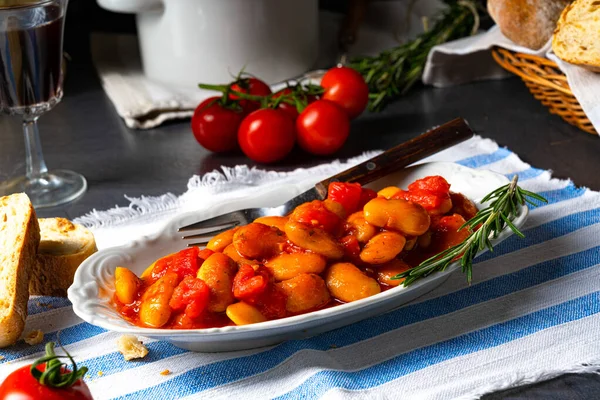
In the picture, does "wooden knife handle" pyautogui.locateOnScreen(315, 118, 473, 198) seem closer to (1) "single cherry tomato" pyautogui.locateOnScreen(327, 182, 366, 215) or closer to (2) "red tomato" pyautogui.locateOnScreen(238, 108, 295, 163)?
(1) "single cherry tomato" pyautogui.locateOnScreen(327, 182, 366, 215)

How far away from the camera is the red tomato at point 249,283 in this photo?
134 centimetres

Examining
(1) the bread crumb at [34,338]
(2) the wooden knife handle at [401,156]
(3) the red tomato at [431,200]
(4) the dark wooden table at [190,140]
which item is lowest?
(4) the dark wooden table at [190,140]

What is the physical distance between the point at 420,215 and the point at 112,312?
0.58m

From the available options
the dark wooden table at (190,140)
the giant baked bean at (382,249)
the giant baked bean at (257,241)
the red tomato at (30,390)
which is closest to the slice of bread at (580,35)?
the dark wooden table at (190,140)

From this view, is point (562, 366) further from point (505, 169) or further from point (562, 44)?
point (562, 44)

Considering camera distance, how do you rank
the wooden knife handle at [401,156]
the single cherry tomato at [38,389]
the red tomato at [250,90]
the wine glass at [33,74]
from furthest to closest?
the red tomato at [250,90]
the wine glass at [33,74]
the wooden knife handle at [401,156]
the single cherry tomato at [38,389]

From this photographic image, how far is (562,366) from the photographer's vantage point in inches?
54.1

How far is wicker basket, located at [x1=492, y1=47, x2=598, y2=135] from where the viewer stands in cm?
226

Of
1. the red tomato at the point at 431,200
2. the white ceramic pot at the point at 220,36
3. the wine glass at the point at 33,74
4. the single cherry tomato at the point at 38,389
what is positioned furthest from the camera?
the white ceramic pot at the point at 220,36

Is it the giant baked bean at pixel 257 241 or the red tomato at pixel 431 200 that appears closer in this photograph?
the giant baked bean at pixel 257 241

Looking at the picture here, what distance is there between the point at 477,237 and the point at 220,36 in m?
1.45

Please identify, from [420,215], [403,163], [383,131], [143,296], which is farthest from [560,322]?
[383,131]

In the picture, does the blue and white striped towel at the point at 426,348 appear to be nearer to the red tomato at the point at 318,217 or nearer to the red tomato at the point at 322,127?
the red tomato at the point at 318,217

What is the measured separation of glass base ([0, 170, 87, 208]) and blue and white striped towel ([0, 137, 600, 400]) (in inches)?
21.7
